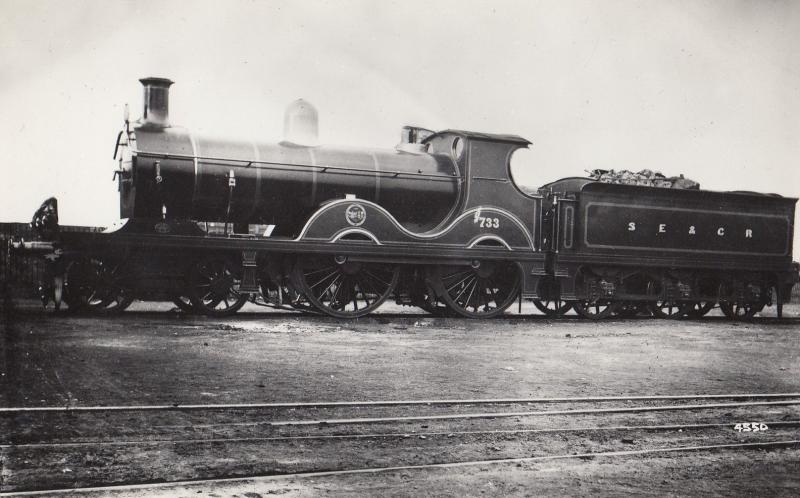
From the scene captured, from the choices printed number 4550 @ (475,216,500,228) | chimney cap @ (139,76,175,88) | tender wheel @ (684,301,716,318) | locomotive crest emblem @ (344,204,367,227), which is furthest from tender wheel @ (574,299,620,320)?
chimney cap @ (139,76,175,88)

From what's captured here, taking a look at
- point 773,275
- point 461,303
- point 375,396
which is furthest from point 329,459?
point 773,275

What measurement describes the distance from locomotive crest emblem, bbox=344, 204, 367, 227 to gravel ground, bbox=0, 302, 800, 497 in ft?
5.57

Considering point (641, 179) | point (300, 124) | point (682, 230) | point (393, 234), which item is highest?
point (300, 124)

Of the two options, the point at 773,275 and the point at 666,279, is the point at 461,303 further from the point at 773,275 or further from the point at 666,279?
the point at 773,275

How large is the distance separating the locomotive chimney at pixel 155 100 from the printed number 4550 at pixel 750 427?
26.3 feet

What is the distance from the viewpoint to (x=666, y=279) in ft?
43.6

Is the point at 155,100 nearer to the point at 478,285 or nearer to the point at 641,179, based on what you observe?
the point at 478,285

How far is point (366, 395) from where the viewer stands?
5.42 meters

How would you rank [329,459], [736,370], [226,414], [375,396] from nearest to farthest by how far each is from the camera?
[329,459]
[226,414]
[375,396]
[736,370]

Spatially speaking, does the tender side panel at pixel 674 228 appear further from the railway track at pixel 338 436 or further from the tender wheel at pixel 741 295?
the railway track at pixel 338 436

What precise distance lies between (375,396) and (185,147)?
6.01 metres

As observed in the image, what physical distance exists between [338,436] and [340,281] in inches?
278

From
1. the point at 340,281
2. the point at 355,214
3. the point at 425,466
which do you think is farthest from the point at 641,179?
the point at 425,466

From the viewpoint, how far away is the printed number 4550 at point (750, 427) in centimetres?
480
